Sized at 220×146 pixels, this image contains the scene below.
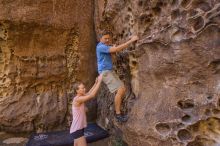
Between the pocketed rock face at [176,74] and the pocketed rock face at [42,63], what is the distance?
2.07 m

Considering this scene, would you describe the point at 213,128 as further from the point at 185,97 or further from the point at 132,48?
the point at 132,48

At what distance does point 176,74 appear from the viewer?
9.57 feet

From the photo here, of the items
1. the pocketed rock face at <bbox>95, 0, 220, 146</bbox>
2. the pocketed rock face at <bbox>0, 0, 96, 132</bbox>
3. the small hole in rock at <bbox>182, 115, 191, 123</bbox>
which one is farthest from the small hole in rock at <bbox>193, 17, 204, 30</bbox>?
the pocketed rock face at <bbox>0, 0, 96, 132</bbox>

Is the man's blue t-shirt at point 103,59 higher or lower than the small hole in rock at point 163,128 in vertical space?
higher

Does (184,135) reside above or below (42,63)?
below

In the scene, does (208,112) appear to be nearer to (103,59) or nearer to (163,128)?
(163,128)

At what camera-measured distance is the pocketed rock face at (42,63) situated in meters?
5.12

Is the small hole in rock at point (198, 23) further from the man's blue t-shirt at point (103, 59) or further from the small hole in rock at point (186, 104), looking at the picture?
the man's blue t-shirt at point (103, 59)

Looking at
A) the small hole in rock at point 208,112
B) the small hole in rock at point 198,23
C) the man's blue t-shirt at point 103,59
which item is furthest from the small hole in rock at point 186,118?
the man's blue t-shirt at point 103,59

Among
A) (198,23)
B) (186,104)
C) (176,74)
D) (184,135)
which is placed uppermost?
(198,23)

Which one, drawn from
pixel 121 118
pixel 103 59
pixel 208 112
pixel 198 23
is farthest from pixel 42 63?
pixel 208 112

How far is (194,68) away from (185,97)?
28 cm

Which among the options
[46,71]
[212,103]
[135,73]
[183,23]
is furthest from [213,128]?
[46,71]

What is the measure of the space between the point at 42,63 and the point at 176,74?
116 inches
